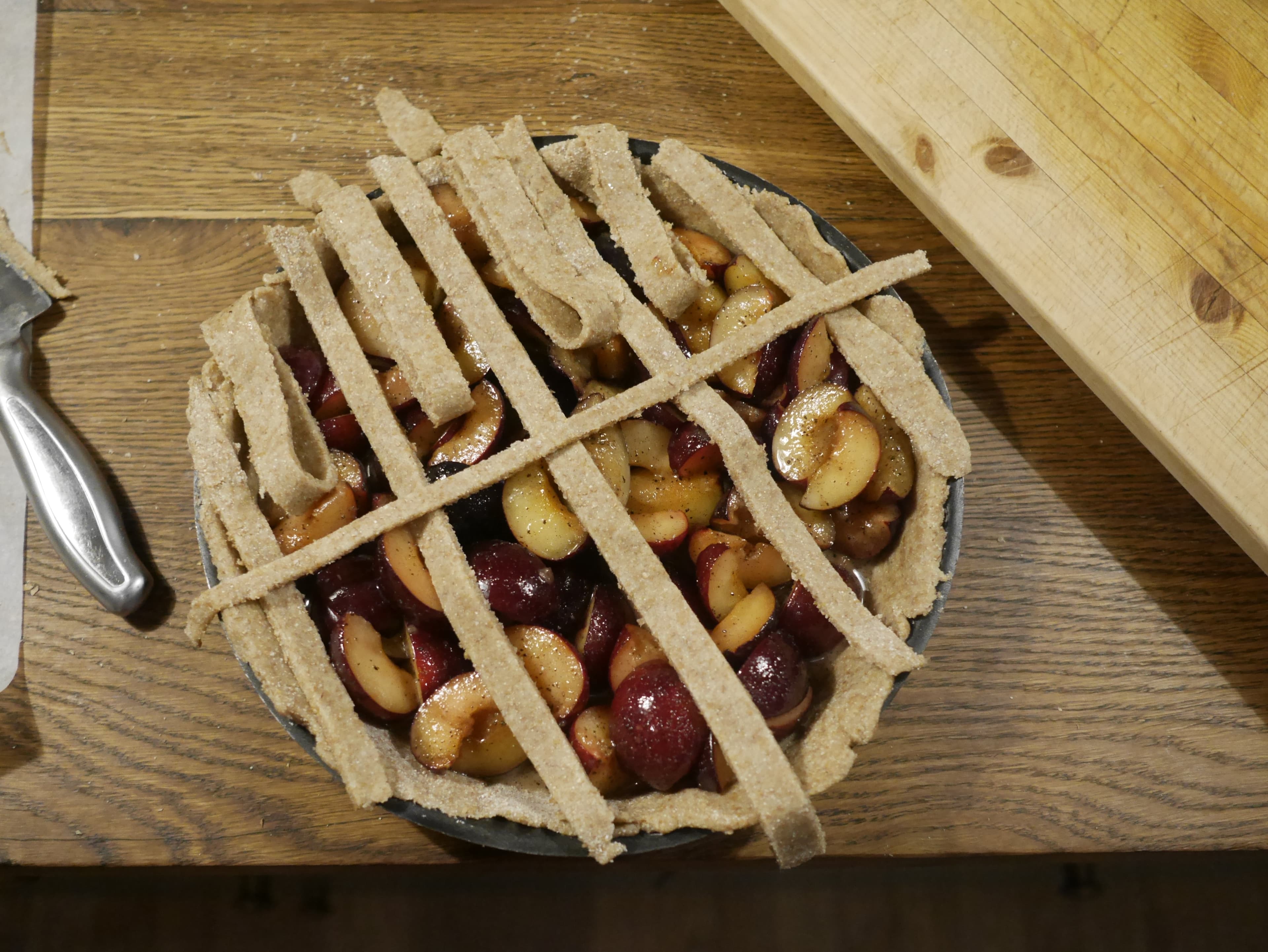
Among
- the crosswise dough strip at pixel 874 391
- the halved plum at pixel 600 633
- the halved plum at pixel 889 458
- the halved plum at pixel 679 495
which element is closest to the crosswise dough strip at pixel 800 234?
the crosswise dough strip at pixel 874 391

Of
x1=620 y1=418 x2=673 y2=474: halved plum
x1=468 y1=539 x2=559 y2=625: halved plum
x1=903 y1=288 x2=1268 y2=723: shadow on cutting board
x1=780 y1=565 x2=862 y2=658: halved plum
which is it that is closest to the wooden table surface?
x1=903 y1=288 x2=1268 y2=723: shadow on cutting board

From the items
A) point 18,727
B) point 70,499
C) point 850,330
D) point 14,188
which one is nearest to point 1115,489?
point 850,330

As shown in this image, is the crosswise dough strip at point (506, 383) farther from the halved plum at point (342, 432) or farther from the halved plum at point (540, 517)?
the halved plum at point (342, 432)

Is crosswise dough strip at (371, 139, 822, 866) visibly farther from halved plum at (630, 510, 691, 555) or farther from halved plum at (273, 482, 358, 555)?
halved plum at (273, 482, 358, 555)

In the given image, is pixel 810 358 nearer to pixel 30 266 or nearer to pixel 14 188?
pixel 30 266

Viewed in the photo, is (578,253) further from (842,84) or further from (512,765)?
(512,765)
